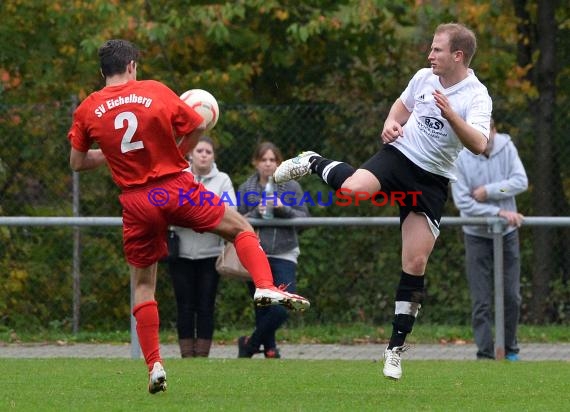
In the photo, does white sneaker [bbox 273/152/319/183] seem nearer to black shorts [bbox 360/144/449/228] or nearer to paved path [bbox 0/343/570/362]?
black shorts [bbox 360/144/449/228]

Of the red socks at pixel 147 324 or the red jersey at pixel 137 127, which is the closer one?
the red jersey at pixel 137 127

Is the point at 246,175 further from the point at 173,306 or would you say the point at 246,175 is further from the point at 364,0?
the point at 364,0

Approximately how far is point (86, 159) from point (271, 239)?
345cm

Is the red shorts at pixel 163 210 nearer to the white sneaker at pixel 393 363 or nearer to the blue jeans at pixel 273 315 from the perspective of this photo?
the white sneaker at pixel 393 363

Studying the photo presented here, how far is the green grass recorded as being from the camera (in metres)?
12.6

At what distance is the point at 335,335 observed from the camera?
12.8 metres

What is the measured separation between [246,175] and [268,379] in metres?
4.89

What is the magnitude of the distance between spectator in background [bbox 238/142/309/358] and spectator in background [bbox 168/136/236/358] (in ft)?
0.74

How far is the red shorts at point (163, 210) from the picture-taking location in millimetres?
7551

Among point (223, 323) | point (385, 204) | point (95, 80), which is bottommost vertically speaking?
point (223, 323)

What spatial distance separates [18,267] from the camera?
12820 millimetres

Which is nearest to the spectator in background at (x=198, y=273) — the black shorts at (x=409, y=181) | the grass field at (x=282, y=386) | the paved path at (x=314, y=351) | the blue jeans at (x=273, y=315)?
the blue jeans at (x=273, y=315)

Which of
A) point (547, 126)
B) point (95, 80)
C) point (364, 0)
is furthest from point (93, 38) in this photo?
point (547, 126)

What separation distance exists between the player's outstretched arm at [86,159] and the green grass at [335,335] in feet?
17.2
